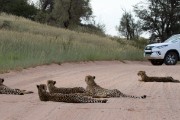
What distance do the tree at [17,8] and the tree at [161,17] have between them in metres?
24.9

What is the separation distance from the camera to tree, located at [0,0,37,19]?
68.5m

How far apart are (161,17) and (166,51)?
21576 millimetres

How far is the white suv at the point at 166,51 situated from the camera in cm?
2636

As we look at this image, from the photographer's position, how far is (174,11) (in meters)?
47.5

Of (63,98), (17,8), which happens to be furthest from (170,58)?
(17,8)

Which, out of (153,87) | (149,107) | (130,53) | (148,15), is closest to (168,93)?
(153,87)

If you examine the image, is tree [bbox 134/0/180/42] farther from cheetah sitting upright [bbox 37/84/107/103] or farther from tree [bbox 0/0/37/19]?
cheetah sitting upright [bbox 37/84/107/103]

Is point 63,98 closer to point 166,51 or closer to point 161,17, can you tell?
point 166,51

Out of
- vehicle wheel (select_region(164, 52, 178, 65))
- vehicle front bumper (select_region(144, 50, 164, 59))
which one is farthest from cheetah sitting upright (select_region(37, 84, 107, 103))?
vehicle wheel (select_region(164, 52, 178, 65))

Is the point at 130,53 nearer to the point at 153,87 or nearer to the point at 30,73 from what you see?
the point at 30,73

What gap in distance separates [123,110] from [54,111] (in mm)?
1197

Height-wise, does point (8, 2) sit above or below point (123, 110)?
above

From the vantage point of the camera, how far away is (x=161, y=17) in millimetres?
47531

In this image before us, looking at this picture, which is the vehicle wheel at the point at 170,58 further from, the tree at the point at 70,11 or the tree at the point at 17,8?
the tree at the point at 17,8
